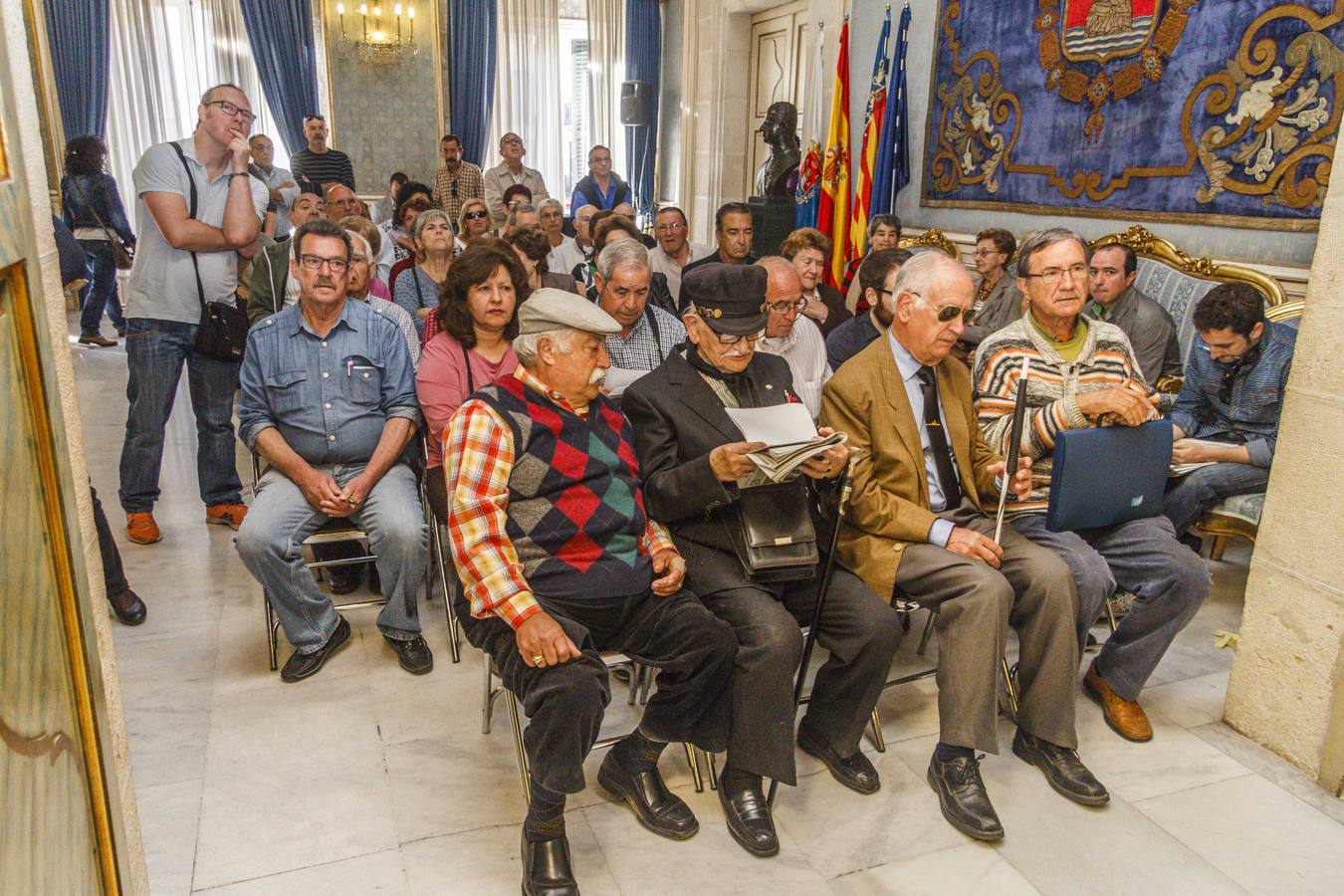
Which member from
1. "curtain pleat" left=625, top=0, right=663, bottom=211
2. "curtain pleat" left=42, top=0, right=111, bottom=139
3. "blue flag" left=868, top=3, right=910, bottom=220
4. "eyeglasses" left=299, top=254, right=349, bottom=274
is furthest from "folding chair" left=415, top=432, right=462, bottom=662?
"curtain pleat" left=42, top=0, right=111, bottom=139

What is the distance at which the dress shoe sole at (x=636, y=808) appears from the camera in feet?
7.55

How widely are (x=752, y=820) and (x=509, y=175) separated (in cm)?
799

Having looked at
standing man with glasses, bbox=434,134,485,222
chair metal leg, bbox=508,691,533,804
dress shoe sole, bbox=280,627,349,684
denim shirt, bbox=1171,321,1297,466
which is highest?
standing man with glasses, bbox=434,134,485,222

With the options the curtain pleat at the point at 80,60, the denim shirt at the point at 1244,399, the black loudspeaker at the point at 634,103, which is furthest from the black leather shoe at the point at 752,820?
the curtain pleat at the point at 80,60

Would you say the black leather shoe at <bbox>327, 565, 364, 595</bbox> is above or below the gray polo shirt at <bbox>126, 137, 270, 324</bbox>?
below

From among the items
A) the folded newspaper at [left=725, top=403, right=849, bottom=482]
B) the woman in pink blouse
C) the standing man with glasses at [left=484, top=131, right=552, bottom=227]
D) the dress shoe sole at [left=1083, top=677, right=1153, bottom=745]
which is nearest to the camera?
the folded newspaper at [left=725, top=403, right=849, bottom=482]

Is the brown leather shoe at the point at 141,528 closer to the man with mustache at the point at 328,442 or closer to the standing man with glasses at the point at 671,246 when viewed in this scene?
the man with mustache at the point at 328,442

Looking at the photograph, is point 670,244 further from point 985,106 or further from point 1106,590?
point 1106,590

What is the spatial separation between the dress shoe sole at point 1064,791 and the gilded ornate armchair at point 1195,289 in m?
1.63

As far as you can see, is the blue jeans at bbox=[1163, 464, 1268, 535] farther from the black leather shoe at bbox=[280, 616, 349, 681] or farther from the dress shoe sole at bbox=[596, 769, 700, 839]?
the black leather shoe at bbox=[280, 616, 349, 681]

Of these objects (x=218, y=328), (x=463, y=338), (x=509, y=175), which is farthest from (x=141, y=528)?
(x=509, y=175)

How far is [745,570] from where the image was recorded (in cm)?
243

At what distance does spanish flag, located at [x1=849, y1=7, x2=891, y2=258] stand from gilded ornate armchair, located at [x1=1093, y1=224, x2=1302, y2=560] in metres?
2.13

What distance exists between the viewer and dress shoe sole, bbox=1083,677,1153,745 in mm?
2770
